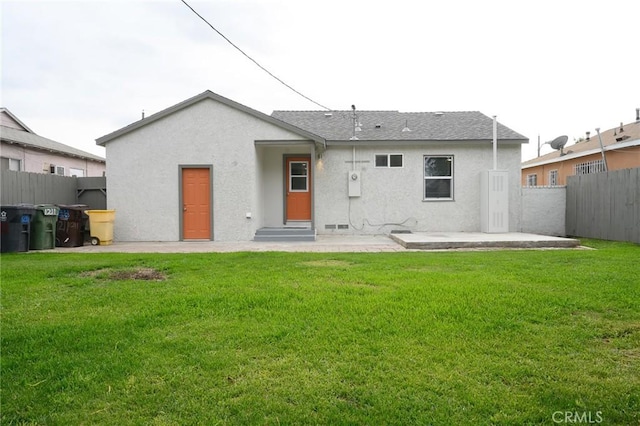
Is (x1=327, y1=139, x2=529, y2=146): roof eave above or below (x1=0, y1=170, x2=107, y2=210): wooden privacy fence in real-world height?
above

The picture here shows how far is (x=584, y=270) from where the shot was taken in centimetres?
608

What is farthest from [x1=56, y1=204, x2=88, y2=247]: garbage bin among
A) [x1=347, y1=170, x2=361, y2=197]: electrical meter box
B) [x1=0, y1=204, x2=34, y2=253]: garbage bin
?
[x1=347, y1=170, x2=361, y2=197]: electrical meter box

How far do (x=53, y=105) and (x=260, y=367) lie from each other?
19051 millimetres

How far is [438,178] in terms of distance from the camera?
13234mm

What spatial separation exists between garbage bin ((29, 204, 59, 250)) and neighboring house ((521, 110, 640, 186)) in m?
19.0

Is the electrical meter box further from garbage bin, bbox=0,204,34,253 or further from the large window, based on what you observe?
garbage bin, bbox=0,204,34,253

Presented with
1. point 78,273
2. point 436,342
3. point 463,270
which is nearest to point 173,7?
point 78,273

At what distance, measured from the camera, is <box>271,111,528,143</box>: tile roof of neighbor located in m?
13.1

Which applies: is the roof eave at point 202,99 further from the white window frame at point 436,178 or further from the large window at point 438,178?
the large window at point 438,178

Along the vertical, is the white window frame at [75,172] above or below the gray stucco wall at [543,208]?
above

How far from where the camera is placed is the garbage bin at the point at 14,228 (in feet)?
29.6

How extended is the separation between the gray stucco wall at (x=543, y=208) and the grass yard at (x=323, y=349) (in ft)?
28.1

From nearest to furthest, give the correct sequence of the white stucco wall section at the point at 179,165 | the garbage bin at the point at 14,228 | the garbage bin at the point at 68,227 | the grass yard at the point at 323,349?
the grass yard at the point at 323,349 → the garbage bin at the point at 14,228 → the garbage bin at the point at 68,227 → the white stucco wall section at the point at 179,165

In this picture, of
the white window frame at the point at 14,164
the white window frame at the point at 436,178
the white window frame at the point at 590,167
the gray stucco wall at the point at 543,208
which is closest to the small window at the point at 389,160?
the white window frame at the point at 436,178
